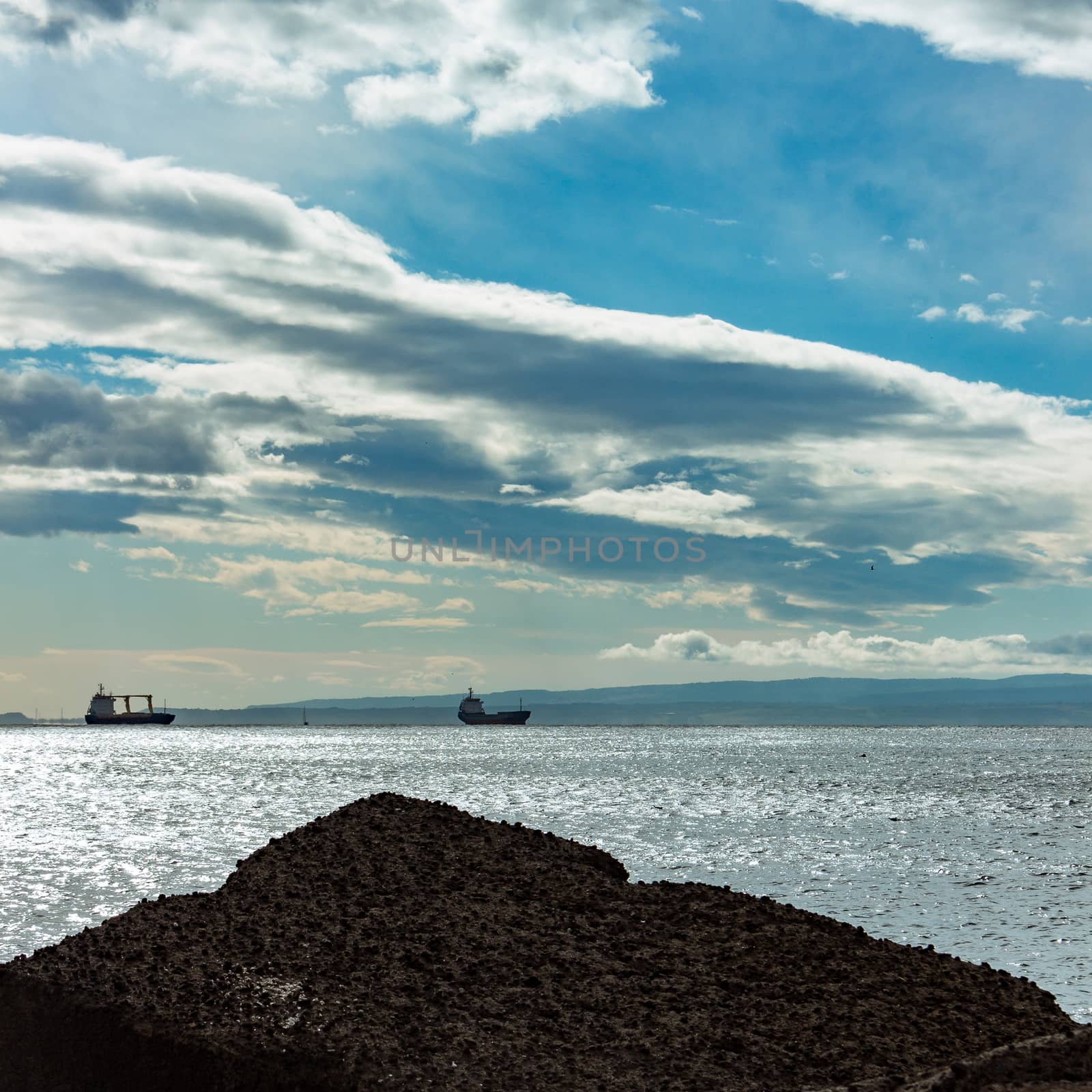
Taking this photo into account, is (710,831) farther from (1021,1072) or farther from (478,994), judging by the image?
(1021,1072)

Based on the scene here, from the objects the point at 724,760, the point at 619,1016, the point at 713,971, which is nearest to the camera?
the point at 619,1016

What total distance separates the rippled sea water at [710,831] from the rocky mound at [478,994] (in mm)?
4173

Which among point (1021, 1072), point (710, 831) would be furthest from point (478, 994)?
point (710, 831)

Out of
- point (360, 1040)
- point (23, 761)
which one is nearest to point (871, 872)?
point (360, 1040)

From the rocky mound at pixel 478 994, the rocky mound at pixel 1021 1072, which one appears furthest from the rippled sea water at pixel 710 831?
the rocky mound at pixel 1021 1072

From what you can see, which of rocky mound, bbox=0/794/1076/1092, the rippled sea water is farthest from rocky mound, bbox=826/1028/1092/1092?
the rippled sea water

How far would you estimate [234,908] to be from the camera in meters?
11.5

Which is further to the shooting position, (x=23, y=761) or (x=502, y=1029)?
(x=23, y=761)

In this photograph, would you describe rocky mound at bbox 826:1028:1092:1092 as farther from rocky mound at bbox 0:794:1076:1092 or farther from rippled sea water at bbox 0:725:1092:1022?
rippled sea water at bbox 0:725:1092:1022

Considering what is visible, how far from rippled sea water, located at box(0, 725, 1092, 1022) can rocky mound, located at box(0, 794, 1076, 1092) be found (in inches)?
164

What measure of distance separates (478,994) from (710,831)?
31350 millimetres

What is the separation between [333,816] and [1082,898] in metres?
16.3

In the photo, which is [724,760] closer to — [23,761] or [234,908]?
[23,761]

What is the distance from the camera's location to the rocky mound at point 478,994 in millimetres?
8531
